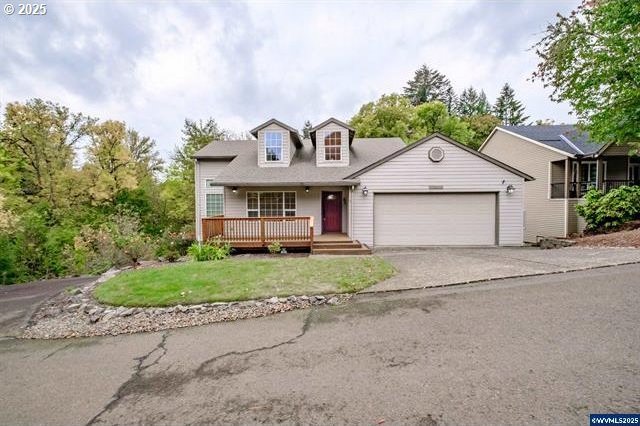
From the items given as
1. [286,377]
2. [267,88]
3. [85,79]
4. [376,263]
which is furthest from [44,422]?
[267,88]

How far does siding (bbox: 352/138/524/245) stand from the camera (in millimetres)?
11062

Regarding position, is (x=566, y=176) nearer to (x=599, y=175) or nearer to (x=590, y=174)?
(x=599, y=175)

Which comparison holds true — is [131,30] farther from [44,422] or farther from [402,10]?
[44,422]

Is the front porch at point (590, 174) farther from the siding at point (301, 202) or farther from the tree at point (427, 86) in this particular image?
the tree at point (427, 86)

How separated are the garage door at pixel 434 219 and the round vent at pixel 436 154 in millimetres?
1476

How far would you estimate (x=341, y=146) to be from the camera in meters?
13.4

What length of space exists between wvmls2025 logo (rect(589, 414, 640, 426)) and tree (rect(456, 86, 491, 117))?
161 ft

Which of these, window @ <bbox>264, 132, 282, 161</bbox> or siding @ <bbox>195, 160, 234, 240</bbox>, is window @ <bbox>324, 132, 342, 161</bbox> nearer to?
window @ <bbox>264, 132, 282, 161</bbox>

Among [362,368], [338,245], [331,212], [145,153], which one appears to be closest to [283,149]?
[331,212]

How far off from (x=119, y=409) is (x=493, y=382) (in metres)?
3.81

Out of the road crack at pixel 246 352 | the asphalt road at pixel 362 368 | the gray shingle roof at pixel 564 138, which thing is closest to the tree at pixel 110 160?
the asphalt road at pixel 362 368

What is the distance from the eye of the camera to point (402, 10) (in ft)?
38.0

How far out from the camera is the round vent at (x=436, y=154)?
11.1 metres

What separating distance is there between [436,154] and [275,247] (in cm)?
749
